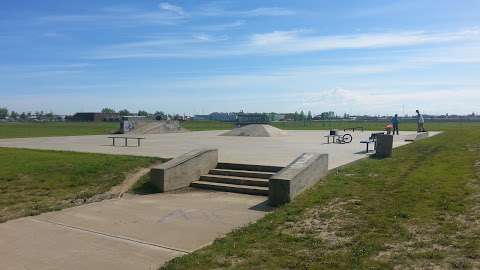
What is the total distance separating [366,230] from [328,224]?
0.64 m

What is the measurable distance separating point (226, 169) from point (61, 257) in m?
6.59

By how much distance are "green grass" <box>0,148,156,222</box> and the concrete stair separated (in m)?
2.26

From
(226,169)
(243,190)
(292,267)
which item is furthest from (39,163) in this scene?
(292,267)

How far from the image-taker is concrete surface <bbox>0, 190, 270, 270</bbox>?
18.7ft

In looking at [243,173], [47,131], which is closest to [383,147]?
[243,173]

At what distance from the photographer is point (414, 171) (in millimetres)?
11242

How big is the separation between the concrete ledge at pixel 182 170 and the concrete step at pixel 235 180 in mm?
292

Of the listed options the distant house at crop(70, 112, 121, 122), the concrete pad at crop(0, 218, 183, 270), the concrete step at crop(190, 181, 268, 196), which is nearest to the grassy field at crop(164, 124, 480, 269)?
the concrete pad at crop(0, 218, 183, 270)

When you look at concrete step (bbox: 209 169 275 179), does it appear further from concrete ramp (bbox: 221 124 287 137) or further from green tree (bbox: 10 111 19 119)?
green tree (bbox: 10 111 19 119)

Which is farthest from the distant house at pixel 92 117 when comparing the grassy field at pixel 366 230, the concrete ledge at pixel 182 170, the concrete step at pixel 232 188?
the grassy field at pixel 366 230

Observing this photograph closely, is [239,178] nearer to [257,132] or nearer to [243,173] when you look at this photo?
[243,173]

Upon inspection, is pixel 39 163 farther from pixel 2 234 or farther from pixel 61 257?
pixel 61 257

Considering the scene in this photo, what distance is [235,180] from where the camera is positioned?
10.9 meters

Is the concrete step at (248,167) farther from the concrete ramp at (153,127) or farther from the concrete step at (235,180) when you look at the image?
the concrete ramp at (153,127)
